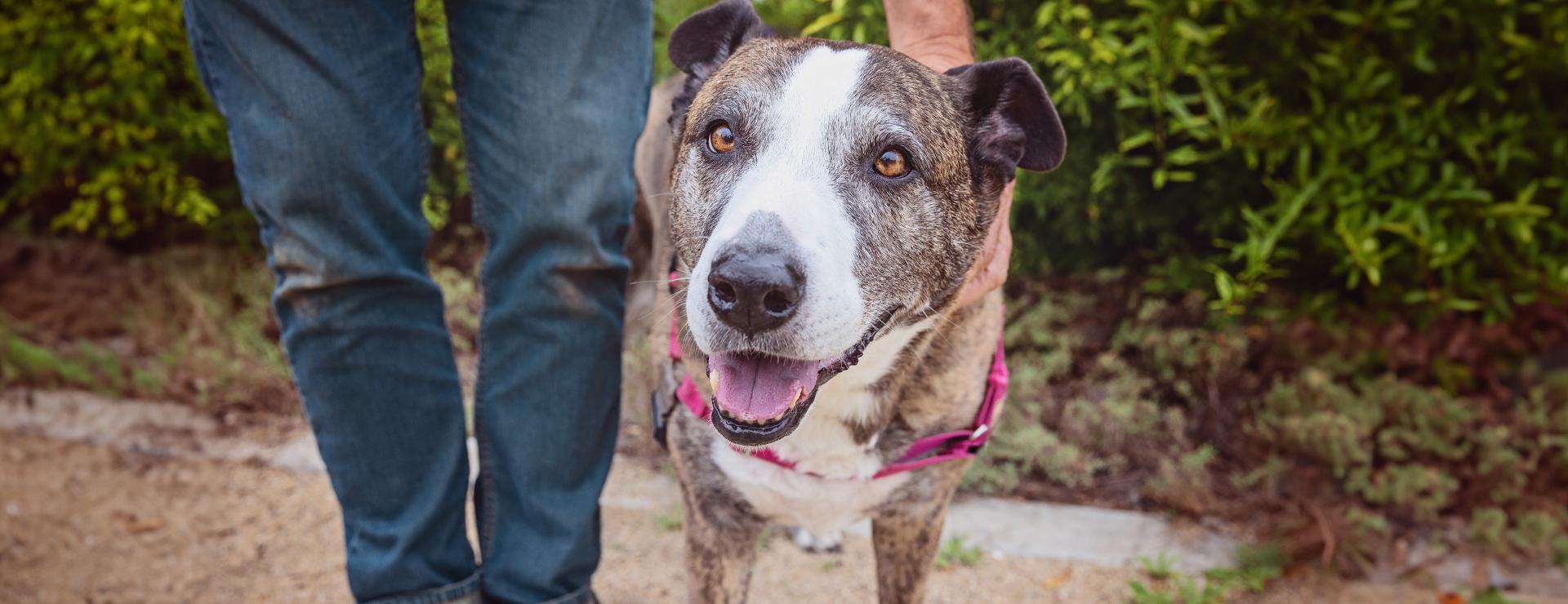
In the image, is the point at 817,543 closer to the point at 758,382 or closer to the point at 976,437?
the point at 976,437

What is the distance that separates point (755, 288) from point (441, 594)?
3.42ft

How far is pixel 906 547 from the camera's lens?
2188 millimetres

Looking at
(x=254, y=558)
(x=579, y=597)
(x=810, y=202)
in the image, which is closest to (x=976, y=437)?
(x=810, y=202)

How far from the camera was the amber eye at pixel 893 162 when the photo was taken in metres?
1.80

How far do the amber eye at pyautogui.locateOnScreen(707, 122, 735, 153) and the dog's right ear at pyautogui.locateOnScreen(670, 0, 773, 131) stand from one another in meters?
0.20

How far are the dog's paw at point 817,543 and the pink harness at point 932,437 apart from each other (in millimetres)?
949

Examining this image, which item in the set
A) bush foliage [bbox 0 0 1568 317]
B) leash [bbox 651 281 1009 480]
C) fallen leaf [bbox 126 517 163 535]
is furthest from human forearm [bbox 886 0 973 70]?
fallen leaf [bbox 126 517 163 535]

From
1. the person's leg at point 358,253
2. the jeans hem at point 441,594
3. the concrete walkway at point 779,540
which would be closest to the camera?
the person's leg at point 358,253

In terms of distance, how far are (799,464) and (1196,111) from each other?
8.43ft

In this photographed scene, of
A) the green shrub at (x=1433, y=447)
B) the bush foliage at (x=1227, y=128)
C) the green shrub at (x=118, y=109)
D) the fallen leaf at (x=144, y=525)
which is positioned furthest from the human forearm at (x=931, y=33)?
the fallen leaf at (x=144, y=525)

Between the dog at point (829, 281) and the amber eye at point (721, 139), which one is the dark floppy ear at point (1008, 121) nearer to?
the dog at point (829, 281)

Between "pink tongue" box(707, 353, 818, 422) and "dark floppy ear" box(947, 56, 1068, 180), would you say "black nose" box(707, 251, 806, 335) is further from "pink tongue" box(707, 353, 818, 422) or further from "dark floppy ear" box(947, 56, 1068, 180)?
"dark floppy ear" box(947, 56, 1068, 180)

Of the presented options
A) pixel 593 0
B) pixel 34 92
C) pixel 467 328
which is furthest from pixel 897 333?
pixel 34 92

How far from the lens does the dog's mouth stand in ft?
5.42
